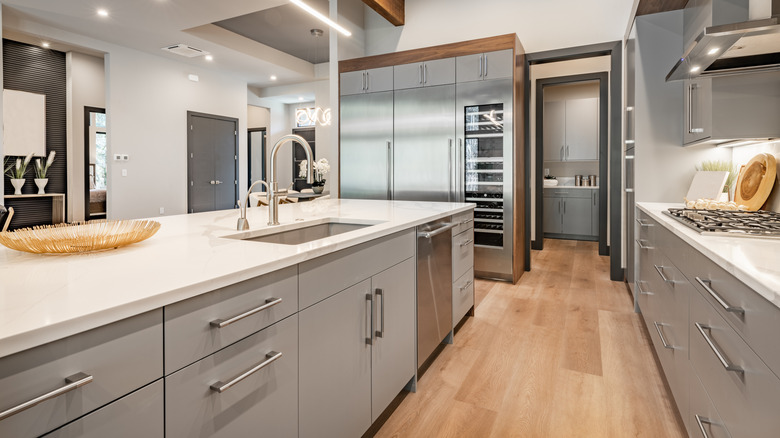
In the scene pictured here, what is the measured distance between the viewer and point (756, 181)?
2324 millimetres

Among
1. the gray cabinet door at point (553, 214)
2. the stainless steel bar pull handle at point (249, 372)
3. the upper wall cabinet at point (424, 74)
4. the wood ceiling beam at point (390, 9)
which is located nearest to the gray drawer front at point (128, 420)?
the stainless steel bar pull handle at point (249, 372)

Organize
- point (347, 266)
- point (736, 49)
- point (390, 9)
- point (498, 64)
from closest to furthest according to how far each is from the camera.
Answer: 1. point (347, 266)
2. point (736, 49)
3. point (498, 64)
4. point (390, 9)

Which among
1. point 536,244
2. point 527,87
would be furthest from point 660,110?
point 536,244

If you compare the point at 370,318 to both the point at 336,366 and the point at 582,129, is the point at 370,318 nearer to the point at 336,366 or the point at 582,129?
the point at 336,366

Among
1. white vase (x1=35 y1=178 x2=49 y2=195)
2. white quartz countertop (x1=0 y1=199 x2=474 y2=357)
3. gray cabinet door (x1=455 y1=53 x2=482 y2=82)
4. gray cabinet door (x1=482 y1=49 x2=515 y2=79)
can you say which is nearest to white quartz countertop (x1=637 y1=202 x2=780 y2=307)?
white quartz countertop (x1=0 y1=199 x2=474 y2=357)

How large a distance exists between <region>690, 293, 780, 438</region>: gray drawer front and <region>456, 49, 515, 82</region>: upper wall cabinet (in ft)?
10.0

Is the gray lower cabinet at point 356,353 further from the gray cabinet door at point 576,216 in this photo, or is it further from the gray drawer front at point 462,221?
the gray cabinet door at point 576,216

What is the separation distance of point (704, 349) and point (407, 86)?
3.74 m

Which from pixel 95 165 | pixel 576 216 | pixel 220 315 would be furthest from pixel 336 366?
pixel 95 165

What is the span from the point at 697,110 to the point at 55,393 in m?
3.40

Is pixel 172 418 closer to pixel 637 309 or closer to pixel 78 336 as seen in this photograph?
pixel 78 336

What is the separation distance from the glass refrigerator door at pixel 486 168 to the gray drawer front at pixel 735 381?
9.04 ft

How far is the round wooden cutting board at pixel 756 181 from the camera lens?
2.17m

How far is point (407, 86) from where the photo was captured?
4477mm
